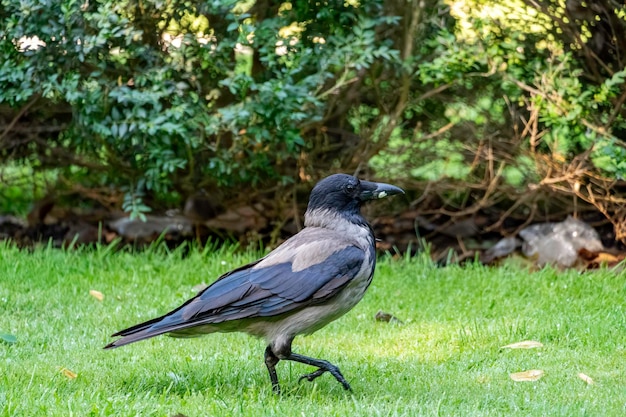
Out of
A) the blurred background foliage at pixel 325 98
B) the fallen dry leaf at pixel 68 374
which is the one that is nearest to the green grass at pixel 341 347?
the fallen dry leaf at pixel 68 374

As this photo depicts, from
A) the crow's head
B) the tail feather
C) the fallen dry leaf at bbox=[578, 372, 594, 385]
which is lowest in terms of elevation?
the fallen dry leaf at bbox=[578, 372, 594, 385]

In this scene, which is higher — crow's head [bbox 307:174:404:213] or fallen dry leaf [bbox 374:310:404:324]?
crow's head [bbox 307:174:404:213]

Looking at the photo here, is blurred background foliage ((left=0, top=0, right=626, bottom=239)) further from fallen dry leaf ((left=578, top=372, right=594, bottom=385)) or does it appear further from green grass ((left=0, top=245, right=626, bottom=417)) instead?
fallen dry leaf ((left=578, top=372, right=594, bottom=385))

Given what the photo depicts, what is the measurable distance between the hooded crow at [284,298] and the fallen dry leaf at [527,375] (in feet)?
2.92

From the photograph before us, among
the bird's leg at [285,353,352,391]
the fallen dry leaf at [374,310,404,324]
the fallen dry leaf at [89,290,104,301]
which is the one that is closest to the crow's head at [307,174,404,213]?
the bird's leg at [285,353,352,391]

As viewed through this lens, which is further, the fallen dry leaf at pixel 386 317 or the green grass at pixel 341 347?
the fallen dry leaf at pixel 386 317

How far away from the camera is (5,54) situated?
23.3ft

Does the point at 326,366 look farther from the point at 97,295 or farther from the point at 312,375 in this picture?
the point at 97,295

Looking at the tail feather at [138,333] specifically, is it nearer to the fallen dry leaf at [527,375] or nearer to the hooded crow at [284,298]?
the hooded crow at [284,298]

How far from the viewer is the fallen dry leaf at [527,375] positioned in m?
4.80

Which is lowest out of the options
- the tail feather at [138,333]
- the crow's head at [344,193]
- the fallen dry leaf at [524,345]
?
the fallen dry leaf at [524,345]

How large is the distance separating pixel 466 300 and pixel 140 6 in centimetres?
322

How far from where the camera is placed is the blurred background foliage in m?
6.97

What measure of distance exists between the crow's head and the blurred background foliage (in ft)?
6.32
